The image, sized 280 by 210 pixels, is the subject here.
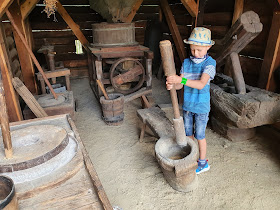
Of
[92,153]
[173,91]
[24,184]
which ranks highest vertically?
[173,91]

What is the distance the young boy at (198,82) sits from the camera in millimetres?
2146

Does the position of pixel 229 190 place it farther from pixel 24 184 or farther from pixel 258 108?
pixel 24 184

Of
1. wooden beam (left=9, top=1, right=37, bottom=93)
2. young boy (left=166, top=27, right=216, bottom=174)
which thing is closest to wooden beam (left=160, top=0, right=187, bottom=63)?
young boy (left=166, top=27, right=216, bottom=174)

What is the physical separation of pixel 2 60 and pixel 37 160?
1.76 metres

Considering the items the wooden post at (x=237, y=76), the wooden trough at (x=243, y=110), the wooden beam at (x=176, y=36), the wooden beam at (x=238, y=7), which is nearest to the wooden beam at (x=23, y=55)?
the wooden beam at (x=176, y=36)

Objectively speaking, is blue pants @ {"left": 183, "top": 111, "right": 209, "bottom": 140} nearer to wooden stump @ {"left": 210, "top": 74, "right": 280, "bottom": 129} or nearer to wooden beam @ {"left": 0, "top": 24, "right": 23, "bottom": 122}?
wooden stump @ {"left": 210, "top": 74, "right": 280, "bottom": 129}

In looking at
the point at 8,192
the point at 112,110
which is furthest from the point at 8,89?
the point at 8,192

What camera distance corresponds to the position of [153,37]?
668 centimetres

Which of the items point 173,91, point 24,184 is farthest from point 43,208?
point 173,91

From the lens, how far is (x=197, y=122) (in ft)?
8.46

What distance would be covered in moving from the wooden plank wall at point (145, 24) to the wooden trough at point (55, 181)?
336 centimetres

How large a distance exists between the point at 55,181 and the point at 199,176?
1.85 meters

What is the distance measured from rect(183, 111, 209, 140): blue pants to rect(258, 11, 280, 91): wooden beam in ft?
5.06

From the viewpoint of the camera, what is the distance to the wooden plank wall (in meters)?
3.69
